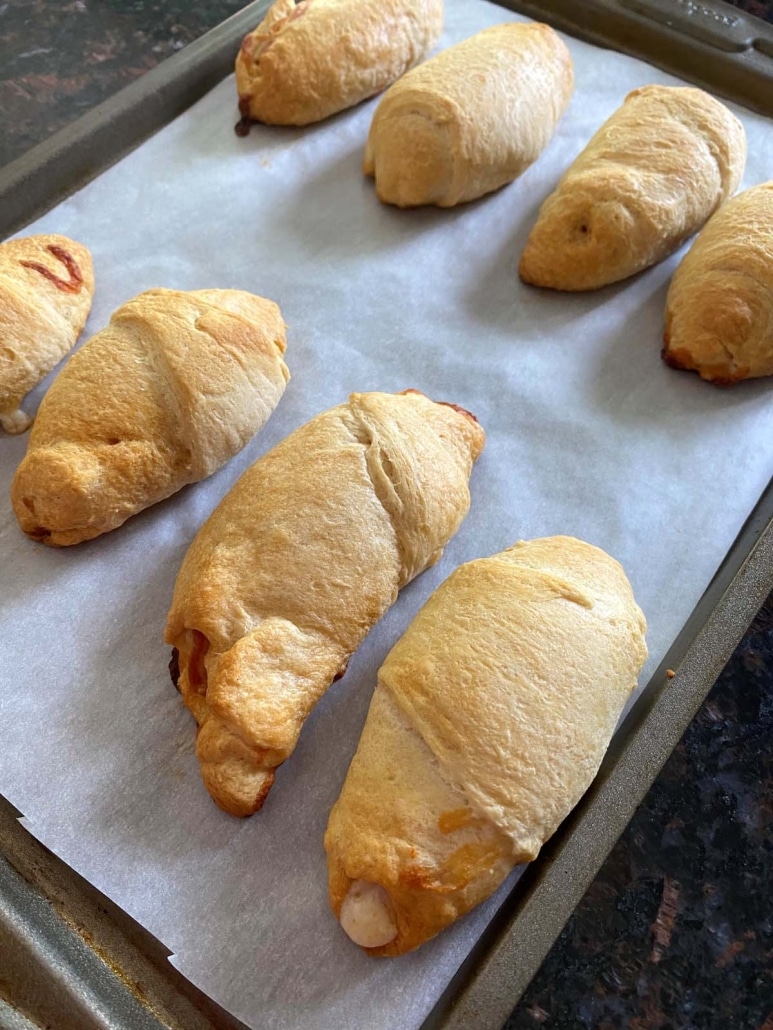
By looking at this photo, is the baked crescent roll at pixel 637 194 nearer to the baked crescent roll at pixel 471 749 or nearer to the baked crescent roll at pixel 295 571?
the baked crescent roll at pixel 295 571

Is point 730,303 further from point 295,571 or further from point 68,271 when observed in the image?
point 68,271

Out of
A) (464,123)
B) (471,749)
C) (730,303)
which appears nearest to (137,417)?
(471,749)

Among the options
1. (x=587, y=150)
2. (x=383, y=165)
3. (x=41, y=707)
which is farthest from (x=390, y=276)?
(x=41, y=707)

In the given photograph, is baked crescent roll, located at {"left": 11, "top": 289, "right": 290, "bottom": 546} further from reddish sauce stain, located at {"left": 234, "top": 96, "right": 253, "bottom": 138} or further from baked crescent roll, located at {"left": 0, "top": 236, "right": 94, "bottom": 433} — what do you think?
reddish sauce stain, located at {"left": 234, "top": 96, "right": 253, "bottom": 138}

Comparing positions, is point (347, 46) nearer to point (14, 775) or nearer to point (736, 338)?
point (736, 338)

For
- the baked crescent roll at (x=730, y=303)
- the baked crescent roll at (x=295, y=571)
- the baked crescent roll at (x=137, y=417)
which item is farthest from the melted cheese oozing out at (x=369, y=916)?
the baked crescent roll at (x=730, y=303)

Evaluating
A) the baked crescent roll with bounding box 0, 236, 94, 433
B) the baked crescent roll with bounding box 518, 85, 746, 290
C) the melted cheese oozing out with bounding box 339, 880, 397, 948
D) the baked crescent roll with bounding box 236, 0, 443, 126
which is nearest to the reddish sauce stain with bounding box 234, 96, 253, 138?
the baked crescent roll with bounding box 236, 0, 443, 126
